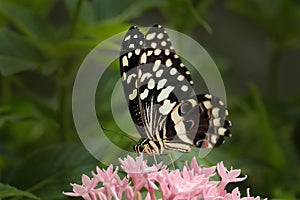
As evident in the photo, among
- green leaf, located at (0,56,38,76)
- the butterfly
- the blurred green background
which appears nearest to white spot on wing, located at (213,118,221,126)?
the butterfly

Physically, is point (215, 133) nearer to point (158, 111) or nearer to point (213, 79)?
point (158, 111)

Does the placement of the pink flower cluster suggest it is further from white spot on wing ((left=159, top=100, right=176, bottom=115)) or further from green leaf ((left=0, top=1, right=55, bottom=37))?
green leaf ((left=0, top=1, right=55, bottom=37))

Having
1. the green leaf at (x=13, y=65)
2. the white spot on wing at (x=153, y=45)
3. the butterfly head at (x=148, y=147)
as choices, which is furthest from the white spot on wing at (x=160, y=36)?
the green leaf at (x=13, y=65)

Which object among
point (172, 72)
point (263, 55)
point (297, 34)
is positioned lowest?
point (172, 72)

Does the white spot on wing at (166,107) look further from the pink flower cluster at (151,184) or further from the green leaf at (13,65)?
the green leaf at (13,65)

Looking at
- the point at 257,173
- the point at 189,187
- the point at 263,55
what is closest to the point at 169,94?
the point at 189,187

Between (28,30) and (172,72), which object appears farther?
(28,30)

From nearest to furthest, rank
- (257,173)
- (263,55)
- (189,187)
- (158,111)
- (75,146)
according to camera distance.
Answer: (189,187) → (158,111) → (75,146) → (257,173) → (263,55)
